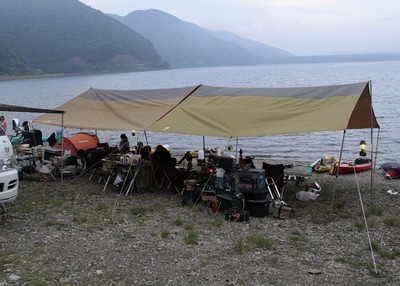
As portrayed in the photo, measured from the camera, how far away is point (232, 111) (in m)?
10.5

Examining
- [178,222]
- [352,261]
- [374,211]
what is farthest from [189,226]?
[374,211]

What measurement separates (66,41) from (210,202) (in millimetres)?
146944

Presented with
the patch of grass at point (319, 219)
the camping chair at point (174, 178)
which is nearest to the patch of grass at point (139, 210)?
the camping chair at point (174, 178)

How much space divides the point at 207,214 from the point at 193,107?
10.7 feet

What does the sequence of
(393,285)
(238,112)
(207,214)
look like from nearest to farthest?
1. (393,285)
2. (207,214)
3. (238,112)

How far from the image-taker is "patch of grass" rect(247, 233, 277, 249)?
701cm

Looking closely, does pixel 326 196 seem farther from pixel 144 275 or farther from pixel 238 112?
pixel 144 275

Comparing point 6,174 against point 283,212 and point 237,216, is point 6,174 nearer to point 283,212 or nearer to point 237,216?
point 237,216

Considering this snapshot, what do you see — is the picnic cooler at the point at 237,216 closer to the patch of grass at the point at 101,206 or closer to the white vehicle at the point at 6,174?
the patch of grass at the point at 101,206

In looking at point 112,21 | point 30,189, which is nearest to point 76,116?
point 30,189

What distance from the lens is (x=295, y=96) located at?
10.6 meters

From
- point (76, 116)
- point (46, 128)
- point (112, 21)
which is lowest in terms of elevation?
point (46, 128)

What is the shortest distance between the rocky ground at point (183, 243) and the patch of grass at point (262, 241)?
16mm

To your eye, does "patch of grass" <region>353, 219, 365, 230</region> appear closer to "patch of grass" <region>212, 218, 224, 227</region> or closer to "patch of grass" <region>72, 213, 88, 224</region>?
"patch of grass" <region>212, 218, 224, 227</region>
